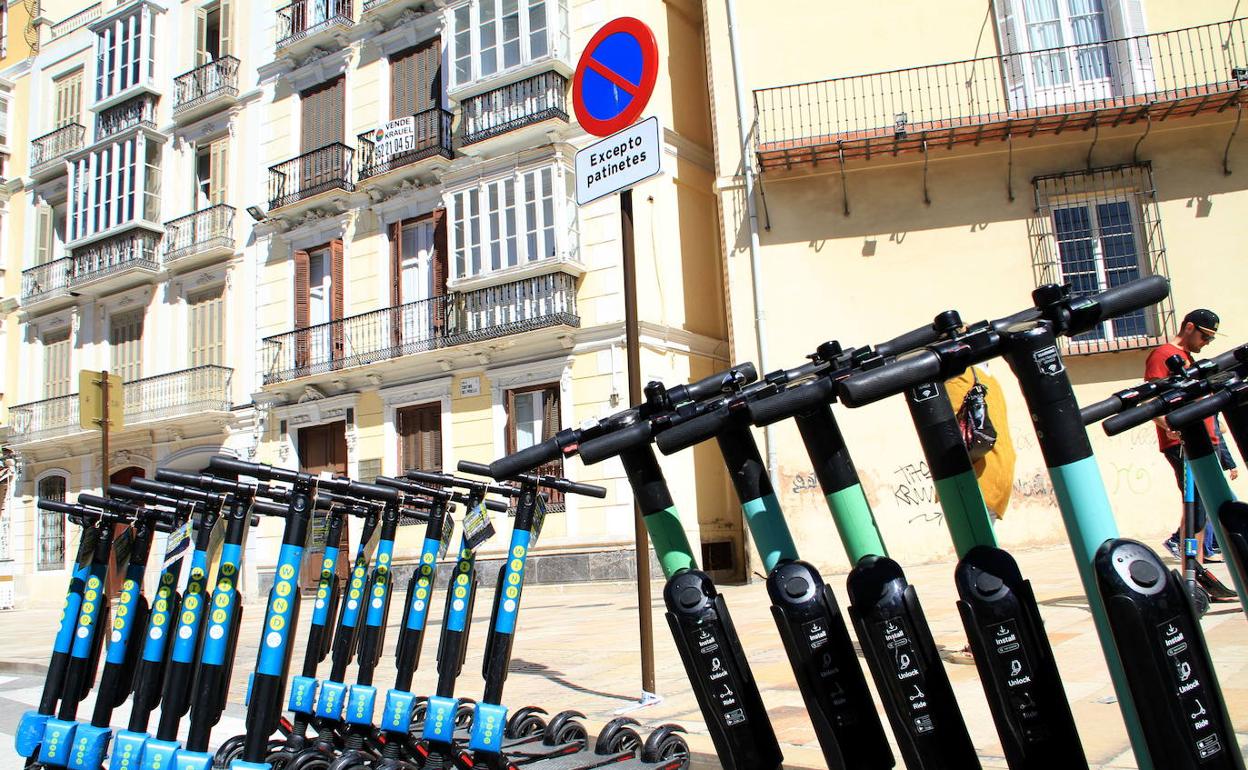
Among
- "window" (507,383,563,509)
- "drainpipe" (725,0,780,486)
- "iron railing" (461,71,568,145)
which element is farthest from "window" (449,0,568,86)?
"window" (507,383,563,509)

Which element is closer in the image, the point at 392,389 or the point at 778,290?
the point at 778,290

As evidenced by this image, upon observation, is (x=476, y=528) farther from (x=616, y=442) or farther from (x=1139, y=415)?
(x=1139, y=415)

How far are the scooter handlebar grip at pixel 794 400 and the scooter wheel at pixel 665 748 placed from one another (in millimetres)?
2321

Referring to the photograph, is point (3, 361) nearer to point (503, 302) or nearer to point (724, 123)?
point (503, 302)

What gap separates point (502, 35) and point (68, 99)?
1526 centimetres

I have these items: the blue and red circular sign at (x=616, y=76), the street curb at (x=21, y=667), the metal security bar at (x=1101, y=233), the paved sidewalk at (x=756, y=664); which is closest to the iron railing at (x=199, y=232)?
the paved sidewalk at (x=756, y=664)

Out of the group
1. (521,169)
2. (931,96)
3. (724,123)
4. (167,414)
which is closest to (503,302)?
(521,169)

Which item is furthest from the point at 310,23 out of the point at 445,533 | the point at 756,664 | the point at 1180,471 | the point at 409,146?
the point at 1180,471

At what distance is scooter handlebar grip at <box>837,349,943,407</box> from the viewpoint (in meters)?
2.07

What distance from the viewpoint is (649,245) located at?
1641 cm

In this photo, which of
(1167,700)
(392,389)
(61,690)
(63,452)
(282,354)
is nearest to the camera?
(1167,700)

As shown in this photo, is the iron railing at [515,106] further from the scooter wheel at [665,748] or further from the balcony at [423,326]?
the scooter wheel at [665,748]

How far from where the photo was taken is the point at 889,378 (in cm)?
209

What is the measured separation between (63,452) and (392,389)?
461 inches
